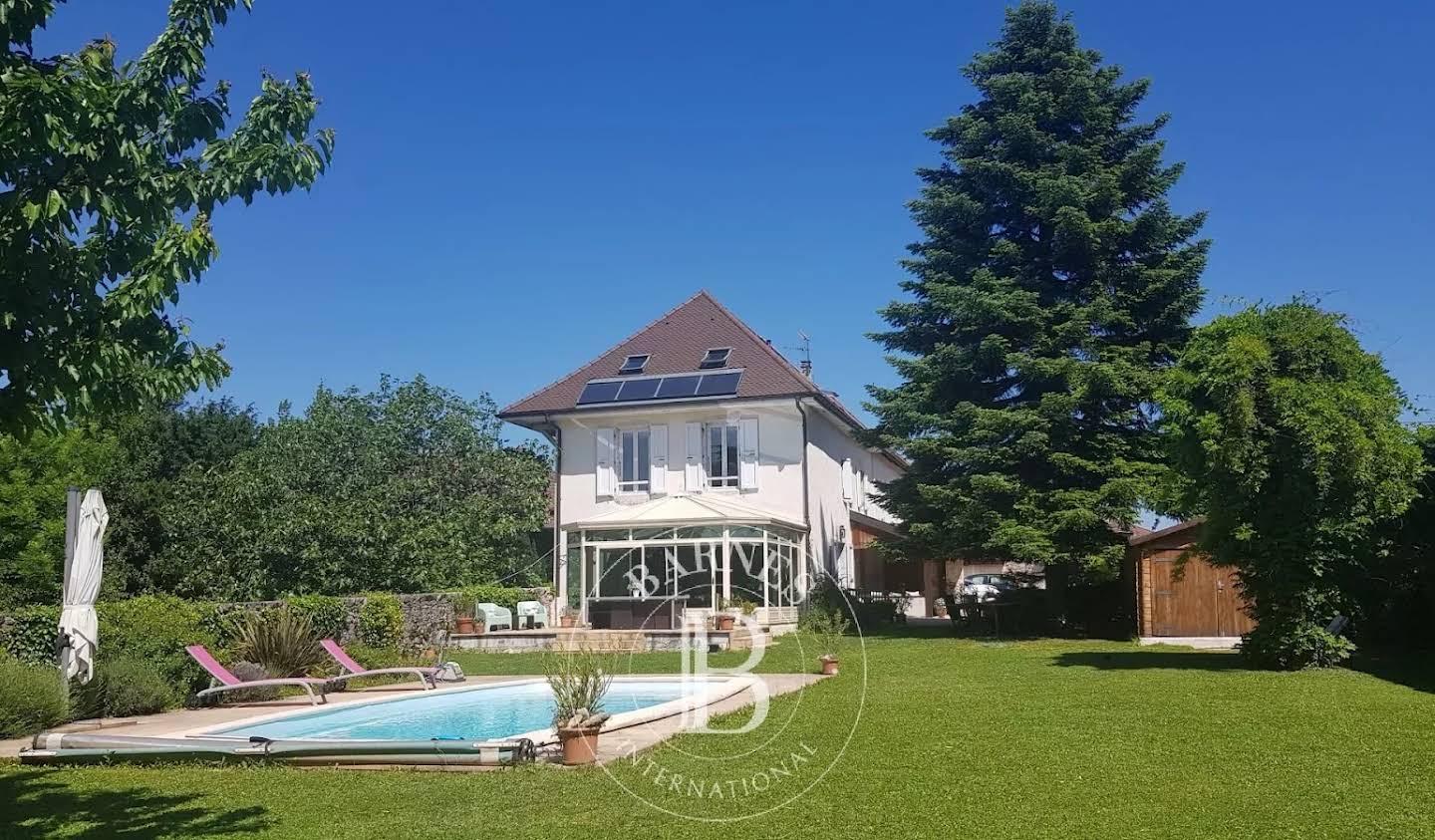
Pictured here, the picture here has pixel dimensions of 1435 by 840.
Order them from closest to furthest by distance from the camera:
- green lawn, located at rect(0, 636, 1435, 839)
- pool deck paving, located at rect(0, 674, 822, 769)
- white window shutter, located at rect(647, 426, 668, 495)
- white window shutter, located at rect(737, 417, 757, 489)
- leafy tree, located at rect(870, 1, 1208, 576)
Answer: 1. green lawn, located at rect(0, 636, 1435, 839)
2. pool deck paving, located at rect(0, 674, 822, 769)
3. leafy tree, located at rect(870, 1, 1208, 576)
4. white window shutter, located at rect(737, 417, 757, 489)
5. white window shutter, located at rect(647, 426, 668, 495)

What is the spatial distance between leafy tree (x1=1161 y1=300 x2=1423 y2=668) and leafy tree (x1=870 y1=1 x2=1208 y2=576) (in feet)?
20.0

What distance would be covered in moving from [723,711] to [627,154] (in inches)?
478

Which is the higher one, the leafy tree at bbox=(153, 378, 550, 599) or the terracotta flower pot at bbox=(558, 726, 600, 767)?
the leafy tree at bbox=(153, 378, 550, 599)

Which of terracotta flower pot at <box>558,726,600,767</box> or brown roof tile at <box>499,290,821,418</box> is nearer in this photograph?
terracotta flower pot at <box>558,726,600,767</box>

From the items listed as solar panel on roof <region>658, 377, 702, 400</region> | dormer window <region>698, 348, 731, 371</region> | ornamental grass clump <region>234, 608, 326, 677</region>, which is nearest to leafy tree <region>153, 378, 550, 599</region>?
solar panel on roof <region>658, 377, 702, 400</region>

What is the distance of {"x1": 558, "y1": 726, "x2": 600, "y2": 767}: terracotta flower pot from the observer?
941 cm

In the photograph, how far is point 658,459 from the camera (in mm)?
29641

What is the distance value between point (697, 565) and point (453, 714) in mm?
12592

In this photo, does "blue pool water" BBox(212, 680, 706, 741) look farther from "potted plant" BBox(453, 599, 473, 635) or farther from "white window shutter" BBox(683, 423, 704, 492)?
"white window shutter" BBox(683, 423, 704, 492)

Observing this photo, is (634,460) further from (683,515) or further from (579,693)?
(579,693)

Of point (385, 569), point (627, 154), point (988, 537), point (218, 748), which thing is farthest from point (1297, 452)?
point (385, 569)

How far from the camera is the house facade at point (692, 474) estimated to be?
88.6ft

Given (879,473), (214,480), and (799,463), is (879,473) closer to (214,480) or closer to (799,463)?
(799,463)

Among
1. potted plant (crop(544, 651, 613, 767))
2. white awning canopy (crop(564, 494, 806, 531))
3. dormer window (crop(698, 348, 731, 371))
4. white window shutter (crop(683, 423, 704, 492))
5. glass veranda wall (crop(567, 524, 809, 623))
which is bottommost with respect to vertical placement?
potted plant (crop(544, 651, 613, 767))
